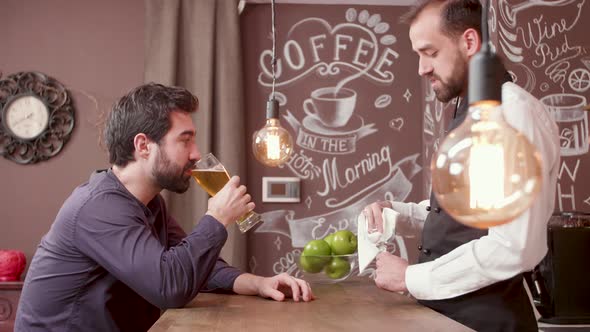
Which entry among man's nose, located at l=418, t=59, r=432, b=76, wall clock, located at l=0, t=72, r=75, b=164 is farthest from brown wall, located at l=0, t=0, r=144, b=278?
man's nose, located at l=418, t=59, r=432, b=76

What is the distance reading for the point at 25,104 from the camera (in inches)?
148

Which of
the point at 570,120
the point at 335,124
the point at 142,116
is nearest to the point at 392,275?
the point at 142,116

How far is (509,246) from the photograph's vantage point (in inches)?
57.2

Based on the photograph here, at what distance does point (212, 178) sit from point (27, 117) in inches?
87.9

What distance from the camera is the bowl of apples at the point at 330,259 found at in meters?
2.01

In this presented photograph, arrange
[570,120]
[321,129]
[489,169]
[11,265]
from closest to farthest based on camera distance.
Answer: [489,169] < [570,120] < [11,265] < [321,129]

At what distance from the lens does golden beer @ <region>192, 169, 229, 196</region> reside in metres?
1.96

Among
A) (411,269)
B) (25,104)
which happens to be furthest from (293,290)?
(25,104)

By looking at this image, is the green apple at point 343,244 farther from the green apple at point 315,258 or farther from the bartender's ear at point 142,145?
the bartender's ear at point 142,145

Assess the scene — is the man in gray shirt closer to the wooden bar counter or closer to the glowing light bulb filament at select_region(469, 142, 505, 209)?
A: the wooden bar counter

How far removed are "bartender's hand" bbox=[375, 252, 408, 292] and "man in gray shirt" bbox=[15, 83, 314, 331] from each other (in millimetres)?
209

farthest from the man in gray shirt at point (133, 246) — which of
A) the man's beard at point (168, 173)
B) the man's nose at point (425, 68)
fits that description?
the man's nose at point (425, 68)

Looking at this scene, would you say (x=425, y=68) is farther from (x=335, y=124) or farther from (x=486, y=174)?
(x=335, y=124)

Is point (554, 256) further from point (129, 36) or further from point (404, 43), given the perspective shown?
point (129, 36)
